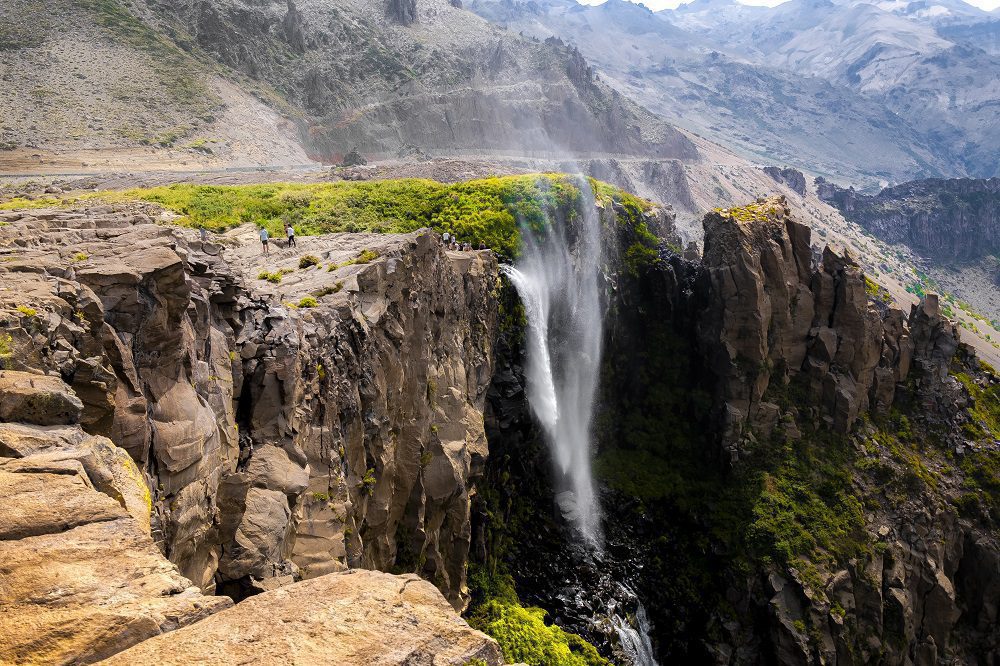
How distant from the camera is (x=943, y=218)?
178 metres

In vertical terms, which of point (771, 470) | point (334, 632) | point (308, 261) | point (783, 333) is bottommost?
point (771, 470)

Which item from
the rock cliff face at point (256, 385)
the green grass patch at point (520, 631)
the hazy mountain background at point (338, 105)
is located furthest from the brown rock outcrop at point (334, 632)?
the hazy mountain background at point (338, 105)

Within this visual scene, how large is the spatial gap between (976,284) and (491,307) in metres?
183

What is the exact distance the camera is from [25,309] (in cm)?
A: 962

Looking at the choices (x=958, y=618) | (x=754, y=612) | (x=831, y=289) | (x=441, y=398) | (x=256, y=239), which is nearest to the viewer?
(x=441, y=398)

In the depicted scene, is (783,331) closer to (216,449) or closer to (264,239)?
(264,239)

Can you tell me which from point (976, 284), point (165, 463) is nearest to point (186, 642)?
point (165, 463)

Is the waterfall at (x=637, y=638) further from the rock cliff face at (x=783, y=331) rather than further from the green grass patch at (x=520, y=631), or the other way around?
the rock cliff face at (x=783, y=331)

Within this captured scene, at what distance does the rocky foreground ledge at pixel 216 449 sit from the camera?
6215mm

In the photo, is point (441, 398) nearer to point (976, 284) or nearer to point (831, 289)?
point (831, 289)

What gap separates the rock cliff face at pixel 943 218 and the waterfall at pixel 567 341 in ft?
559

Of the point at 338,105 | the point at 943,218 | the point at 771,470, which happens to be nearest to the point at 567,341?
the point at 771,470

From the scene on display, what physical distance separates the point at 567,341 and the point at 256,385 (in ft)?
101

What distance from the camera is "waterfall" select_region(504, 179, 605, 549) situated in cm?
4078
